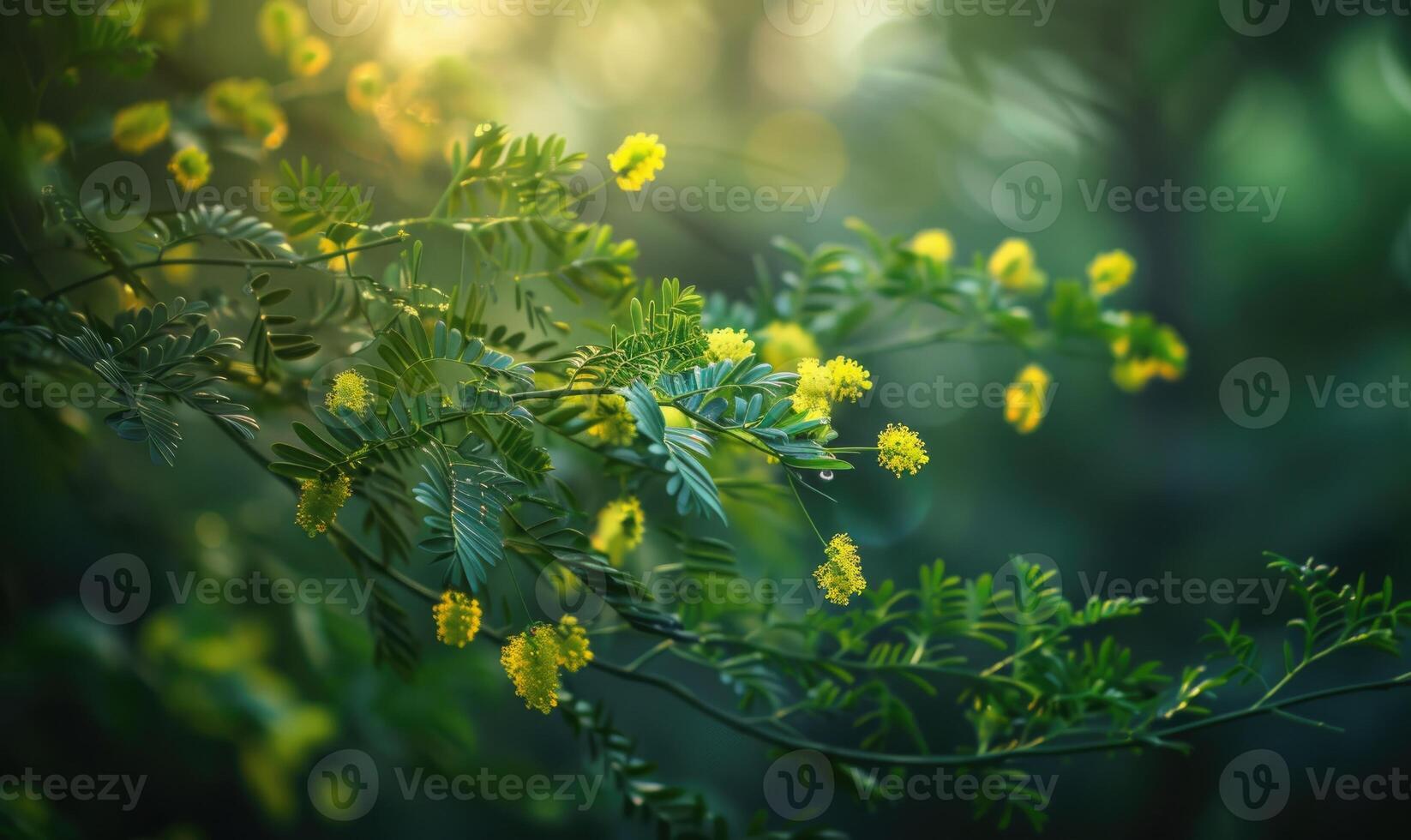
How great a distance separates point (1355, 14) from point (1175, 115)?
223 mm

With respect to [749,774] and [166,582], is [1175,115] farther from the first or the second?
[166,582]

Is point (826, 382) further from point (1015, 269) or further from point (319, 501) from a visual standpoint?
point (1015, 269)

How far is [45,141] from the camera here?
553 millimetres

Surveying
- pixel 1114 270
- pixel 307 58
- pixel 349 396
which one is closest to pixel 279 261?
pixel 349 396

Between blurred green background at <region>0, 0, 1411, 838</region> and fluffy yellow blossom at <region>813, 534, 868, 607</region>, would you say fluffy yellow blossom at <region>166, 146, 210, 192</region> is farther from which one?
fluffy yellow blossom at <region>813, 534, 868, 607</region>

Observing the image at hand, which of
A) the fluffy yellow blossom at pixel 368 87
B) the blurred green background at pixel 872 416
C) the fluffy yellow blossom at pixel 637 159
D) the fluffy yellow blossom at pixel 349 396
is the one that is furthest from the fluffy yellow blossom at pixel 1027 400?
the fluffy yellow blossom at pixel 368 87

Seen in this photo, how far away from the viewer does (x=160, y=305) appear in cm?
41

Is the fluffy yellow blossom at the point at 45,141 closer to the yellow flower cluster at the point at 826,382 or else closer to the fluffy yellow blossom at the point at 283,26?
the fluffy yellow blossom at the point at 283,26

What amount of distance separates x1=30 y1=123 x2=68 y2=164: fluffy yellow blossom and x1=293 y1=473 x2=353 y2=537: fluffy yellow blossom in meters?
0.35

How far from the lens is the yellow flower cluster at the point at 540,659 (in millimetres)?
361

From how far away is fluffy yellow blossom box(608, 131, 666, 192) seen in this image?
0.42 metres

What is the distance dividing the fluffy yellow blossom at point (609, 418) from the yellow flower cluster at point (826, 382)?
0.10 m

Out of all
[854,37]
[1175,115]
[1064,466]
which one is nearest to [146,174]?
[854,37]

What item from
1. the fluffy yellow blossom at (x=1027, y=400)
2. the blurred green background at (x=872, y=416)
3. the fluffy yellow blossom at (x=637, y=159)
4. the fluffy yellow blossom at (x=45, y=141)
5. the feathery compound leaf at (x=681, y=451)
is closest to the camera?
the feathery compound leaf at (x=681, y=451)
